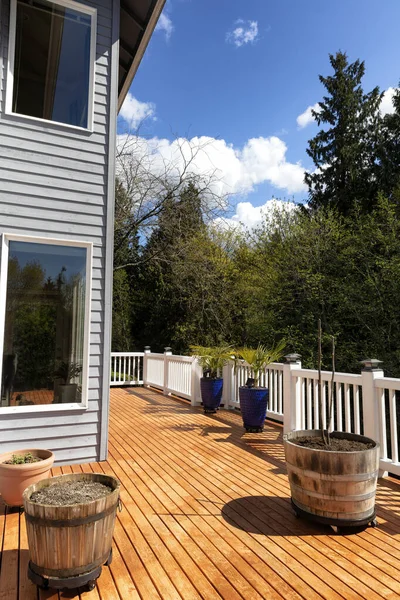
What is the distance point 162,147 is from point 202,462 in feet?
30.3

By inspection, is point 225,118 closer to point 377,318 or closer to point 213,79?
point 213,79

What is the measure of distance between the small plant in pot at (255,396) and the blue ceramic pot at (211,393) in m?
1.11

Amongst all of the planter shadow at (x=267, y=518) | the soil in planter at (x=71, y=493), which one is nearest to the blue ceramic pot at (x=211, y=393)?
the planter shadow at (x=267, y=518)

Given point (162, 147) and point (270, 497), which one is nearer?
point (270, 497)

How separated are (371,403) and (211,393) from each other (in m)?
3.13

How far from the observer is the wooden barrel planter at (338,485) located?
2.37 meters

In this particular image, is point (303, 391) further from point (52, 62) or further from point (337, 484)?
point (52, 62)

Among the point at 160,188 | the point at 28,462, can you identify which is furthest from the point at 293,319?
the point at 28,462

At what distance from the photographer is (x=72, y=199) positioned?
3881 mm

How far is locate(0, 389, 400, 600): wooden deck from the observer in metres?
1.86

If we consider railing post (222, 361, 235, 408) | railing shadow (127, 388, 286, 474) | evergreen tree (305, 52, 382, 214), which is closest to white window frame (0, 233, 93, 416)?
railing shadow (127, 388, 286, 474)

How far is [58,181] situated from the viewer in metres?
3.83

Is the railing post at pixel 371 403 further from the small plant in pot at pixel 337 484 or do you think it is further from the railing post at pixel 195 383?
the railing post at pixel 195 383

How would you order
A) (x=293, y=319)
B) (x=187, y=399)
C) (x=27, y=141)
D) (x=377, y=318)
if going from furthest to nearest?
(x=293, y=319), (x=377, y=318), (x=187, y=399), (x=27, y=141)
